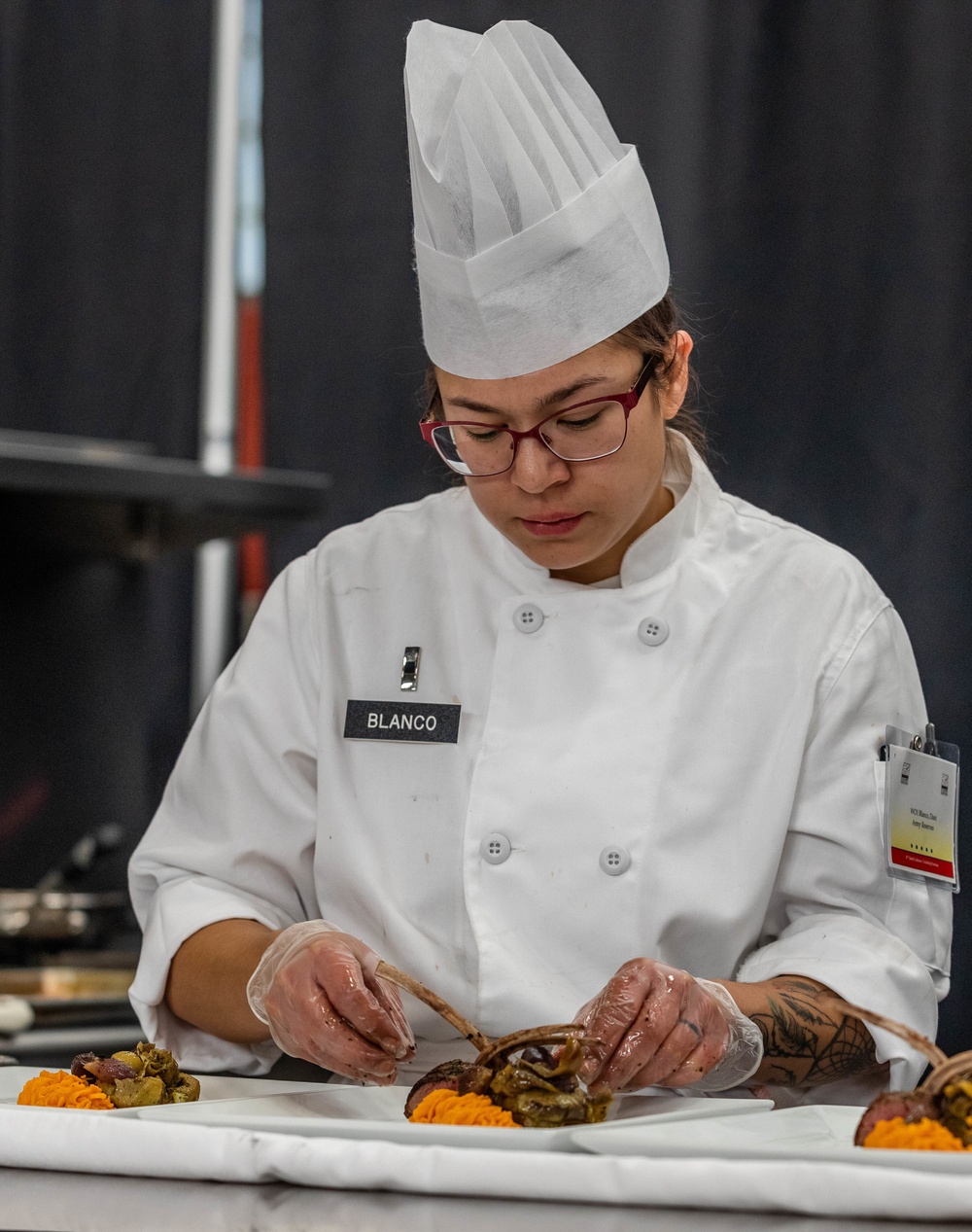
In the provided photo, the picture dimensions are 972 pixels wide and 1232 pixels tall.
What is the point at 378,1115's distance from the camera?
1.20m

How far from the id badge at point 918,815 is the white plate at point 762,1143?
1.37 ft

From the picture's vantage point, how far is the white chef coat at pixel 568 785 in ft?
4.74

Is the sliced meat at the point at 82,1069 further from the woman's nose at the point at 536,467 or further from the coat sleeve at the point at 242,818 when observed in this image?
the woman's nose at the point at 536,467

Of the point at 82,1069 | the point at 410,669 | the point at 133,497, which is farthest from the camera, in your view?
the point at 133,497

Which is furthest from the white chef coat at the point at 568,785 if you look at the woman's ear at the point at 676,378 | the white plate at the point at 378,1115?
the white plate at the point at 378,1115

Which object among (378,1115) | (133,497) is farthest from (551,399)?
(133,497)

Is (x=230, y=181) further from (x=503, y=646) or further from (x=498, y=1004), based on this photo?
(x=498, y=1004)

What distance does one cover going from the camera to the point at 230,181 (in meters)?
3.20

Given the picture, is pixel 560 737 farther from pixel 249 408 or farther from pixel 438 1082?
pixel 249 408

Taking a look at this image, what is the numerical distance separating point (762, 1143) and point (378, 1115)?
14.4 inches

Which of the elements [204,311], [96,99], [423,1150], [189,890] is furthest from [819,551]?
[96,99]

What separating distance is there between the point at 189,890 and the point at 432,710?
1.02 ft

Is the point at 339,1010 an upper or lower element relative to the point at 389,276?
lower

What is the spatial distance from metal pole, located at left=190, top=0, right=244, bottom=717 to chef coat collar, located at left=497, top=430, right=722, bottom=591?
1.67 m
